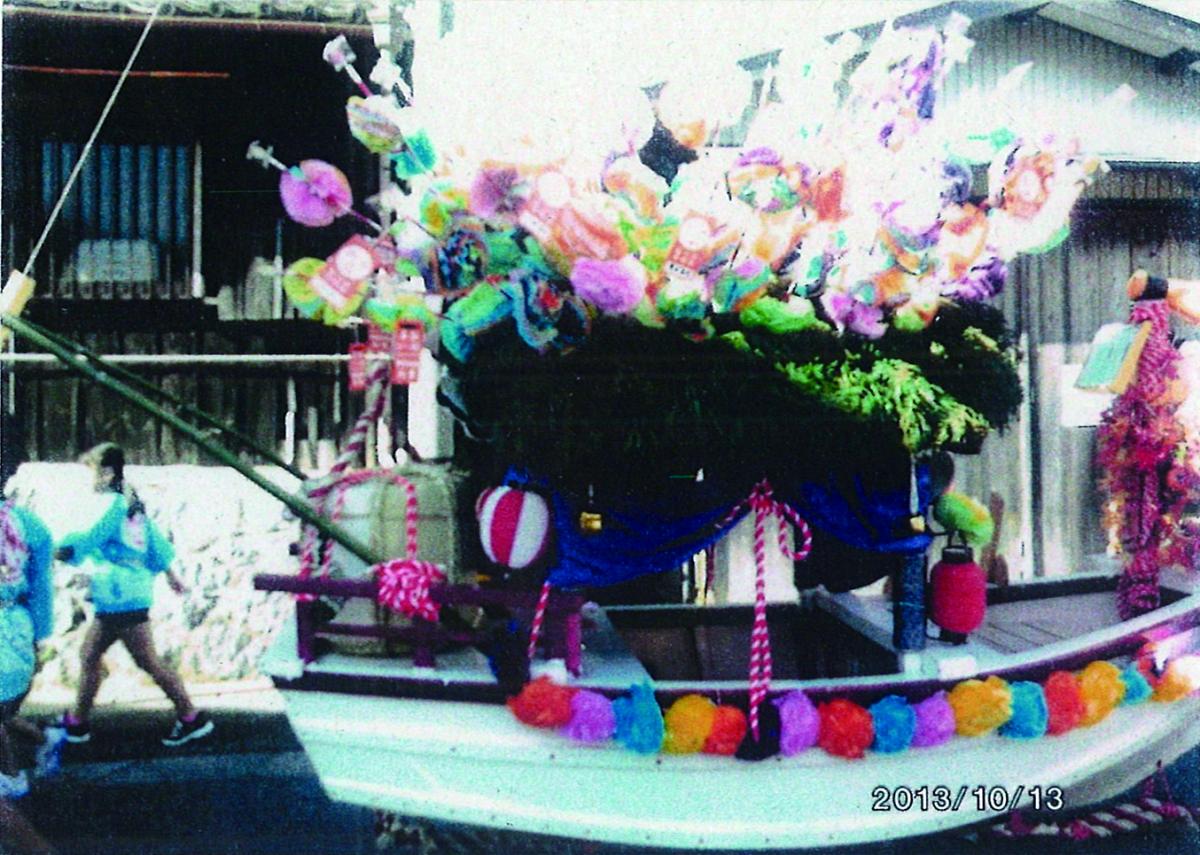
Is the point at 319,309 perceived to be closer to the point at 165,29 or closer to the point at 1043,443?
the point at 165,29

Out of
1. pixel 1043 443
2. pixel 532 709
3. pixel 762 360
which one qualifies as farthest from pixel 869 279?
pixel 1043 443

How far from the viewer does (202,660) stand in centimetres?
593

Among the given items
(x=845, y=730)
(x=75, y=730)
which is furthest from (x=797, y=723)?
(x=75, y=730)

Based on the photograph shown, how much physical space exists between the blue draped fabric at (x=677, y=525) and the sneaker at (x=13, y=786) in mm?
2573

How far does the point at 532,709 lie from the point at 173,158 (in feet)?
14.5

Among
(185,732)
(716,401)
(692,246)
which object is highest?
(692,246)

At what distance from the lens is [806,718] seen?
3.56 m

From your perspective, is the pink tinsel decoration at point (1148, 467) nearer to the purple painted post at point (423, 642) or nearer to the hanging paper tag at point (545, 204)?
the hanging paper tag at point (545, 204)

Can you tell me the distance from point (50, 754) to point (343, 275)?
311 centimetres

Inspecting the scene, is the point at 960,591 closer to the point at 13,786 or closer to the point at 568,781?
the point at 568,781

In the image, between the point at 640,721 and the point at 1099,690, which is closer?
the point at 640,721

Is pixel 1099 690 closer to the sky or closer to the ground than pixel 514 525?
closer to the ground
